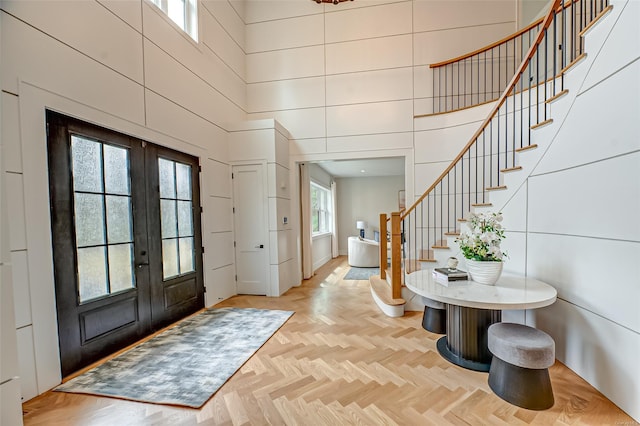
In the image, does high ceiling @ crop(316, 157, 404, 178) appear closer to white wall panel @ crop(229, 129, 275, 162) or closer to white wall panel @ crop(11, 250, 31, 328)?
white wall panel @ crop(229, 129, 275, 162)

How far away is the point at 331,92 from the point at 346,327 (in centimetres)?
425

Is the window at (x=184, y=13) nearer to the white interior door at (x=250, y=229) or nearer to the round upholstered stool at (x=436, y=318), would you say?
the white interior door at (x=250, y=229)

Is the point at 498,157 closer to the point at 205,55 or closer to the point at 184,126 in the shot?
the point at 184,126

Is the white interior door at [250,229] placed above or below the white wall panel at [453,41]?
below

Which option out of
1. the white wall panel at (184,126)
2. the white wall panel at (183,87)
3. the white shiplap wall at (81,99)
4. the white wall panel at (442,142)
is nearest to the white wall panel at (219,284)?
the white shiplap wall at (81,99)

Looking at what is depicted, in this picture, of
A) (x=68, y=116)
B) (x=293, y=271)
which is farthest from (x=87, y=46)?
(x=293, y=271)

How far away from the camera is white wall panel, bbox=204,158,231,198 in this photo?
4.42 metres

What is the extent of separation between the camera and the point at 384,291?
4203mm

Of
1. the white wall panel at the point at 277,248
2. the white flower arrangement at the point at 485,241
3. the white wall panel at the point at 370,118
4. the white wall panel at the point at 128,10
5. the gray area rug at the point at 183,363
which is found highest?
the white wall panel at the point at 128,10

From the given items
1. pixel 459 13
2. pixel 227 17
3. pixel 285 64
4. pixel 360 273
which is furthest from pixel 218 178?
pixel 459 13

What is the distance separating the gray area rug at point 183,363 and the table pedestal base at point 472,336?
1989mm

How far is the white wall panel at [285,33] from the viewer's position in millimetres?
5434

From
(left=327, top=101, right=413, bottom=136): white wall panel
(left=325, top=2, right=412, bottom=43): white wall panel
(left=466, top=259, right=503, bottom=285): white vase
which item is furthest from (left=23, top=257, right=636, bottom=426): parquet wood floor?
(left=325, top=2, right=412, bottom=43): white wall panel

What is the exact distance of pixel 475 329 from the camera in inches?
99.5
